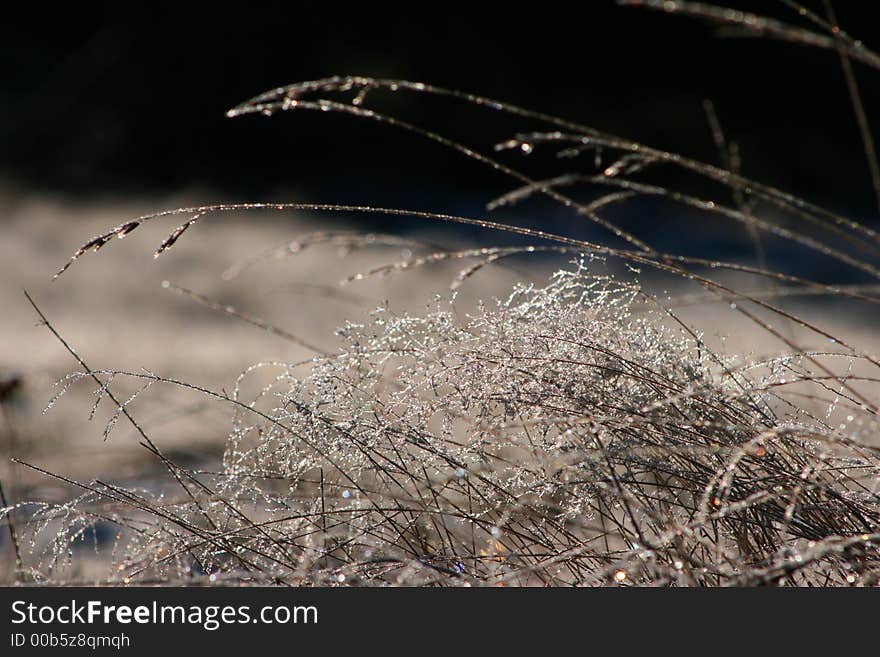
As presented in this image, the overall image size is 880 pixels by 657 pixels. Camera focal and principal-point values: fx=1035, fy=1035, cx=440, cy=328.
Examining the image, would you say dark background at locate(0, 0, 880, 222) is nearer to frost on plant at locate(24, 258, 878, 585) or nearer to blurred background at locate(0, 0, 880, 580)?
blurred background at locate(0, 0, 880, 580)

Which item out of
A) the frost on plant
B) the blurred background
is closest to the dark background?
the blurred background

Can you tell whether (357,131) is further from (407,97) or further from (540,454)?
(540,454)

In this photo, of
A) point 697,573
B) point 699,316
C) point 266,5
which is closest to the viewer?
point 697,573

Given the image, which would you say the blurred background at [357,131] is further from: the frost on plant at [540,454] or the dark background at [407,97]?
the frost on plant at [540,454]

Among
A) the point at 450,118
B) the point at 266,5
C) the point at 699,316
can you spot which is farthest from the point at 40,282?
the point at 266,5

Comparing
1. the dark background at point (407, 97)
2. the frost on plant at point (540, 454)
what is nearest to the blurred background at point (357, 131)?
the dark background at point (407, 97)

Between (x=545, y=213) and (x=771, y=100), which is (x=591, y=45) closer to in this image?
(x=771, y=100)

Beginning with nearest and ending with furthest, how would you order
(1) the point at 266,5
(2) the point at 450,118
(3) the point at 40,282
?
(3) the point at 40,282 → (2) the point at 450,118 → (1) the point at 266,5
